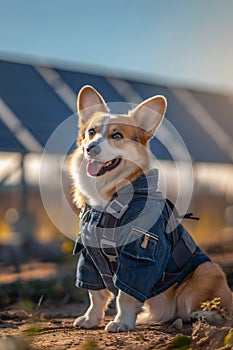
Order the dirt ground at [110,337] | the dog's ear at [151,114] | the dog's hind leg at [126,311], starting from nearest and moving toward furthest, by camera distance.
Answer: the dirt ground at [110,337]
the dog's hind leg at [126,311]
the dog's ear at [151,114]

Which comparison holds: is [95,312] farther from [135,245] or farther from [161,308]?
[135,245]

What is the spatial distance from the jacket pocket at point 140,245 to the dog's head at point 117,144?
42cm

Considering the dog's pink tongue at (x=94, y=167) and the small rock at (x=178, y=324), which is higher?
the dog's pink tongue at (x=94, y=167)

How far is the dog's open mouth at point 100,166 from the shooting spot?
12.3 feet

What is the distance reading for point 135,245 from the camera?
3443mm

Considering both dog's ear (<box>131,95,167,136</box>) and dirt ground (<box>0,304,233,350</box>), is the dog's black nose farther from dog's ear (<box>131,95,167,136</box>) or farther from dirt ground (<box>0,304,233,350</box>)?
dirt ground (<box>0,304,233,350</box>)

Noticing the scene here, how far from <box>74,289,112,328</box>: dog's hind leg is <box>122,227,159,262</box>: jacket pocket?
0.58 meters

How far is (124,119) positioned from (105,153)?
1.13 feet

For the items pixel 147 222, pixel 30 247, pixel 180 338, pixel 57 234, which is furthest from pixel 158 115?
pixel 57 234

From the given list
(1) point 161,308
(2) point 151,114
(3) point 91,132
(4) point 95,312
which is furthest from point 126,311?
(2) point 151,114

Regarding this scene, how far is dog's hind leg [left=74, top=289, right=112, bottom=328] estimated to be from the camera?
3.82 metres

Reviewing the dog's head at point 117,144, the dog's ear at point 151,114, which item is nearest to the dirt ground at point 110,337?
the dog's head at point 117,144

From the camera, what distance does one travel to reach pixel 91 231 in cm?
360

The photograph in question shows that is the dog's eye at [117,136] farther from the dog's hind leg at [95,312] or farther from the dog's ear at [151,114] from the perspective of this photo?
the dog's hind leg at [95,312]
